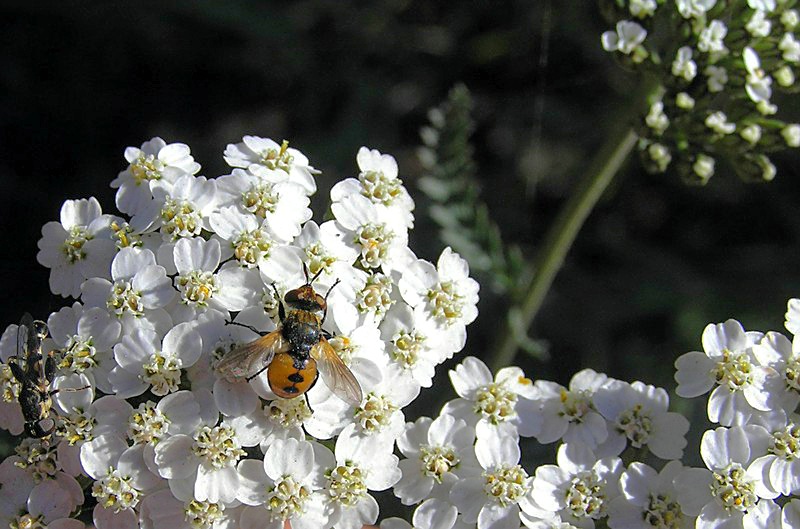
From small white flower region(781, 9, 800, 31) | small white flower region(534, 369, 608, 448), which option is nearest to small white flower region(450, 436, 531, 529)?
small white flower region(534, 369, 608, 448)

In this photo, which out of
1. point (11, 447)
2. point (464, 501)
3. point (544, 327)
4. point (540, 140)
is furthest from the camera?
point (540, 140)

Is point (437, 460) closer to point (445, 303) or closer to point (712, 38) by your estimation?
point (445, 303)

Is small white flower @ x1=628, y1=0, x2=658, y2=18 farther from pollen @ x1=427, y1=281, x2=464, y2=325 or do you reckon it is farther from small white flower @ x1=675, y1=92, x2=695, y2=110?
pollen @ x1=427, y1=281, x2=464, y2=325

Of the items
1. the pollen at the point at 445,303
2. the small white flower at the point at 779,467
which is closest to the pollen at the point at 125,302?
the pollen at the point at 445,303

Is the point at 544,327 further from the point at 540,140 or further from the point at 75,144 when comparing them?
the point at 75,144

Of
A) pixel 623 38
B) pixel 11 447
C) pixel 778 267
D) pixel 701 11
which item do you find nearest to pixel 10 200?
pixel 11 447

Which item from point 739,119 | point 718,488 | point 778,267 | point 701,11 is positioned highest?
point 701,11
